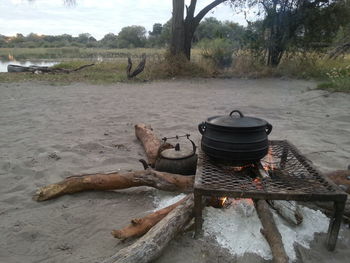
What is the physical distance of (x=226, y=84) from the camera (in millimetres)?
10062

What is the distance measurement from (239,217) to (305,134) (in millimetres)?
2709

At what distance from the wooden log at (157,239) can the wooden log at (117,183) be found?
1.38 ft

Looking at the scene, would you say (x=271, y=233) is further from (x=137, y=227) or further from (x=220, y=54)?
(x=220, y=54)

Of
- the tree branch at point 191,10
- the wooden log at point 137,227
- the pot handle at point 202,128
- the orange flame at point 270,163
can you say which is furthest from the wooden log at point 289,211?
the tree branch at point 191,10

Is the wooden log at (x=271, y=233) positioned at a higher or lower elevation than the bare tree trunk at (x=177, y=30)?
lower

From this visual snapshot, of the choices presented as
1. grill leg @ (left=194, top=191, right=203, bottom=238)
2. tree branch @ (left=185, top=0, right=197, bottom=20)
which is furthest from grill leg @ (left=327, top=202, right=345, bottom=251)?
tree branch @ (left=185, top=0, right=197, bottom=20)

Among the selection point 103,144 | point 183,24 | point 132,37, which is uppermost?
point 132,37

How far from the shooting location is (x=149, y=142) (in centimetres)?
364

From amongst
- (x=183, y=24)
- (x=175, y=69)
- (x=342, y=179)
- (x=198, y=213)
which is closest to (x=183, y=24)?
(x=183, y=24)

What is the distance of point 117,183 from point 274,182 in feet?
4.69

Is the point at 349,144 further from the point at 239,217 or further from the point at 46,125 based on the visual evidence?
the point at 46,125

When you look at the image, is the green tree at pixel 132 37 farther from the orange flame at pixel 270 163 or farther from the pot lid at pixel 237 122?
the pot lid at pixel 237 122

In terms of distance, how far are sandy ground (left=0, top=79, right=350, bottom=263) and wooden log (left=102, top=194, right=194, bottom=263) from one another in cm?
15

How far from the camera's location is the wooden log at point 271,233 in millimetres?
1734
